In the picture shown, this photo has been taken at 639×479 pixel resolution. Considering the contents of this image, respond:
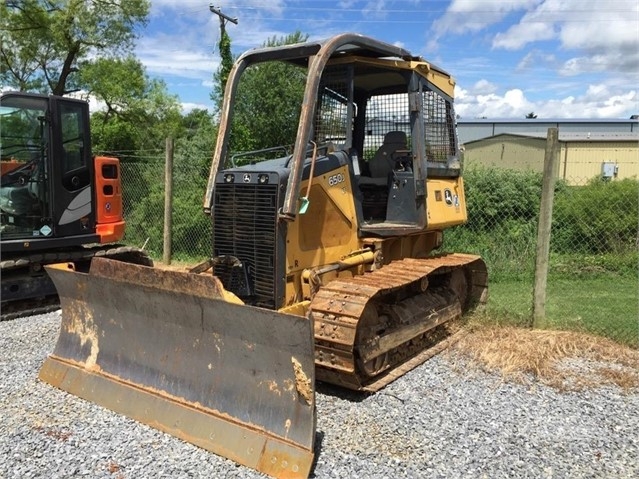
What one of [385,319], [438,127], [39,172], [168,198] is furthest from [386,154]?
[168,198]

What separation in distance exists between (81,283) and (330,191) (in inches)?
89.2

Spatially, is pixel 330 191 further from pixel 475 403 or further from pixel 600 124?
pixel 600 124

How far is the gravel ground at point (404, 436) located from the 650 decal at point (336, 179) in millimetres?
1801

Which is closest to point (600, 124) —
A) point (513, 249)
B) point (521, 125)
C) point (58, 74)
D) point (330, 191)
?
point (521, 125)

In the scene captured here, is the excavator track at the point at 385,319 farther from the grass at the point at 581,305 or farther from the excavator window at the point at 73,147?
the excavator window at the point at 73,147

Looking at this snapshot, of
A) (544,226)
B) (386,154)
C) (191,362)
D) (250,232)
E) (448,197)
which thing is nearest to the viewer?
(191,362)

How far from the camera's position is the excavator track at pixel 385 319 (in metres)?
4.47

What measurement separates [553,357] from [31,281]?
6.38 m

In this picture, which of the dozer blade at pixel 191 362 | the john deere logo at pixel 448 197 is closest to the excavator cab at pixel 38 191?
the dozer blade at pixel 191 362

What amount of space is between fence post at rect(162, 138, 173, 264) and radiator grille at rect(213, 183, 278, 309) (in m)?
5.19

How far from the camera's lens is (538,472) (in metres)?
3.62

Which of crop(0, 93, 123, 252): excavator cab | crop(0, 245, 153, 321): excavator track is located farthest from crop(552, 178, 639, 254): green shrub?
crop(0, 93, 123, 252): excavator cab

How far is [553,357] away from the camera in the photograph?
5.64m

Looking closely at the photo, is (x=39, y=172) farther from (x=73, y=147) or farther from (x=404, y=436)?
(x=404, y=436)
